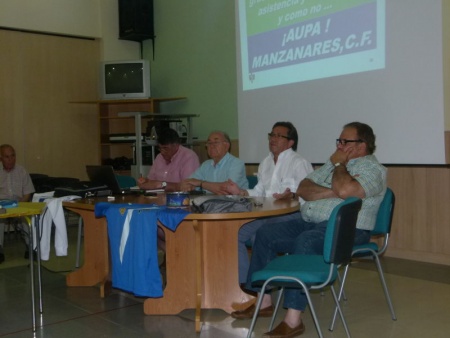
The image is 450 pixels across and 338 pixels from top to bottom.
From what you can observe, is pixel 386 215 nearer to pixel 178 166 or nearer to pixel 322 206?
pixel 322 206

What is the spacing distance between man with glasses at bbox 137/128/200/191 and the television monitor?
2673 mm

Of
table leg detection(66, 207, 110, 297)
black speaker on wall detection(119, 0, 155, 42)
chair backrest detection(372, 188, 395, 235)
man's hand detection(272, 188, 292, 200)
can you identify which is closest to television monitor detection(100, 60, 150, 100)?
black speaker on wall detection(119, 0, 155, 42)

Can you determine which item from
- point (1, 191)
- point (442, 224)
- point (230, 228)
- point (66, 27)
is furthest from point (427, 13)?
point (66, 27)

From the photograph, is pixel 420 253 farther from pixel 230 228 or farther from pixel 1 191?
pixel 1 191

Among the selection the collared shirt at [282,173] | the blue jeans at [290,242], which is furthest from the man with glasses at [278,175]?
the blue jeans at [290,242]

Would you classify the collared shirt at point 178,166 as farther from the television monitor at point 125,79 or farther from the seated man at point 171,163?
the television monitor at point 125,79

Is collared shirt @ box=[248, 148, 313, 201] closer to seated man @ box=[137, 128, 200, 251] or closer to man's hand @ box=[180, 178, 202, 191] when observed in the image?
man's hand @ box=[180, 178, 202, 191]

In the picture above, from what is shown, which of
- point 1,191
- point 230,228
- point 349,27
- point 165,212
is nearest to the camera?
point 165,212

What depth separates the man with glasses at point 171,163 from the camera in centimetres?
478

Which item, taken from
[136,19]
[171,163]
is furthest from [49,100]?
[171,163]

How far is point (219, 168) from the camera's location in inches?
171

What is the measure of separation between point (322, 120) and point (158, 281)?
2728mm

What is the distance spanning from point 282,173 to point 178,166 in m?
1.22

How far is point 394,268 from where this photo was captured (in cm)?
473
